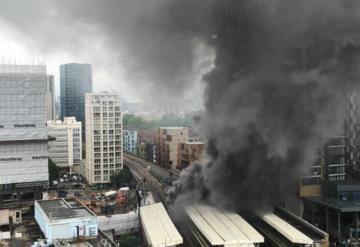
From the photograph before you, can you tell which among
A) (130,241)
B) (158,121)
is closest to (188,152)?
(158,121)

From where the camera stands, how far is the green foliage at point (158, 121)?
3112 cm

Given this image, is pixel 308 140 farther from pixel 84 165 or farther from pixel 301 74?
pixel 84 165

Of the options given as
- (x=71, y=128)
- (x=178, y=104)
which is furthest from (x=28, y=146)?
(x=71, y=128)

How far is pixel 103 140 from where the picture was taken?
26.6 metres

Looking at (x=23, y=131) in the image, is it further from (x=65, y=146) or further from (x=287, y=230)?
(x=65, y=146)

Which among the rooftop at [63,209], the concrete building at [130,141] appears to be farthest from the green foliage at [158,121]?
the rooftop at [63,209]

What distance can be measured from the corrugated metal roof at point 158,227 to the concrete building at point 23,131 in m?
5.29

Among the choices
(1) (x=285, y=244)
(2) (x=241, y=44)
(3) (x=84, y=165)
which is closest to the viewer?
(1) (x=285, y=244)

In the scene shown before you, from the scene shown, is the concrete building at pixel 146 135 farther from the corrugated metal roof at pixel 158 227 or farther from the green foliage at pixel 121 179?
the corrugated metal roof at pixel 158 227

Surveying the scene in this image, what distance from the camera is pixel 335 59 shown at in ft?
58.1

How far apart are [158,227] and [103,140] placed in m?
13.2

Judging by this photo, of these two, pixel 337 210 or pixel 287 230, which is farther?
pixel 337 210

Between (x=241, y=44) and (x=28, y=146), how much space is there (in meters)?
8.61

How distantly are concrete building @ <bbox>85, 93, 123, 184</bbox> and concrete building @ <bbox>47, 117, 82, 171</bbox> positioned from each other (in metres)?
6.30
